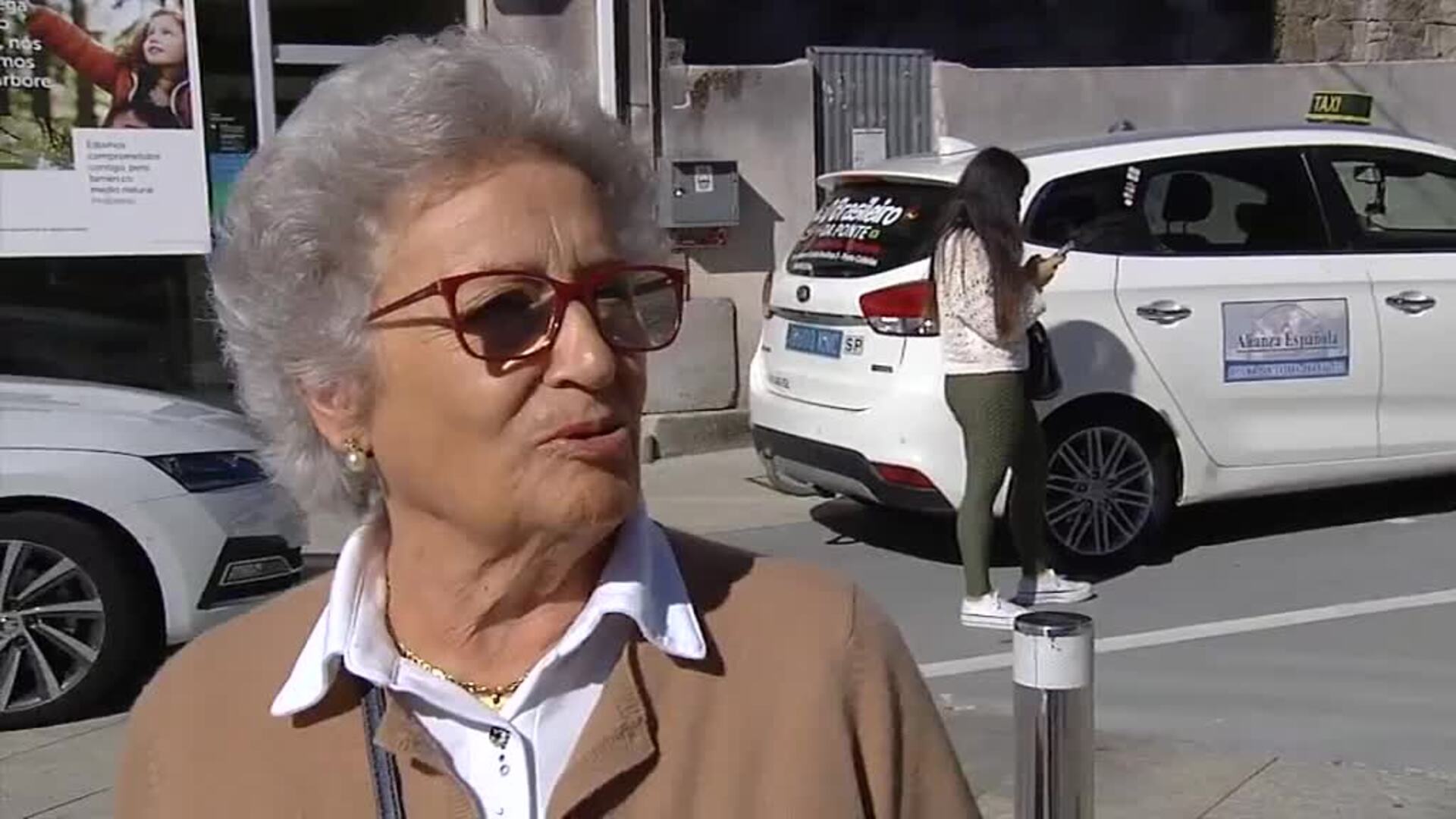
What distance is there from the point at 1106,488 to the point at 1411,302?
158 centimetres

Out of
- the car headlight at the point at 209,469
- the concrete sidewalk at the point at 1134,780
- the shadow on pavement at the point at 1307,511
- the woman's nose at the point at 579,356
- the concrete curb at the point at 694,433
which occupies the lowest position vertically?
the concrete sidewalk at the point at 1134,780

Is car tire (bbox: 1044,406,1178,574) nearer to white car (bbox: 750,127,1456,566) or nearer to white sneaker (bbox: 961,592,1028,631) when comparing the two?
white car (bbox: 750,127,1456,566)

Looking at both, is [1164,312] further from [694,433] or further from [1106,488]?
[694,433]

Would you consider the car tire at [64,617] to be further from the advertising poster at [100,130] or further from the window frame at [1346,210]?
the window frame at [1346,210]

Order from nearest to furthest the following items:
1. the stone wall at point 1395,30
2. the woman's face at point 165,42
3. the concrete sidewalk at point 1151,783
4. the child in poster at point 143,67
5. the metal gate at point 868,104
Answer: the concrete sidewalk at point 1151,783, the child in poster at point 143,67, the woman's face at point 165,42, the metal gate at point 868,104, the stone wall at point 1395,30

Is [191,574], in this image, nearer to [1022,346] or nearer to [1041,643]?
[1022,346]

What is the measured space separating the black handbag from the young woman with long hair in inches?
7.2

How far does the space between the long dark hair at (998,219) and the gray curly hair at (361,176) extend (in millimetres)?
4387

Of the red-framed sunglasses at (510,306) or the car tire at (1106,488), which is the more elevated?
the red-framed sunglasses at (510,306)

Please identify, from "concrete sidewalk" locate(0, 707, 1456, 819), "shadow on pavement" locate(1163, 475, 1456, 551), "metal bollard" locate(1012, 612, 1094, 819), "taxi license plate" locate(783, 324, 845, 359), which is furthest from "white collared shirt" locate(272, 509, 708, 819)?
"shadow on pavement" locate(1163, 475, 1456, 551)

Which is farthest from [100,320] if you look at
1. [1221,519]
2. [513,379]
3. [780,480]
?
[513,379]

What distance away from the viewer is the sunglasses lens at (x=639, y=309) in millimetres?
1930

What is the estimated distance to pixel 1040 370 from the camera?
22.7ft

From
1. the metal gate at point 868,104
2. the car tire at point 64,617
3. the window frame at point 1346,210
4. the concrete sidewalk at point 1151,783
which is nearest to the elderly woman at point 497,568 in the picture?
the concrete sidewalk at point 1151,783
